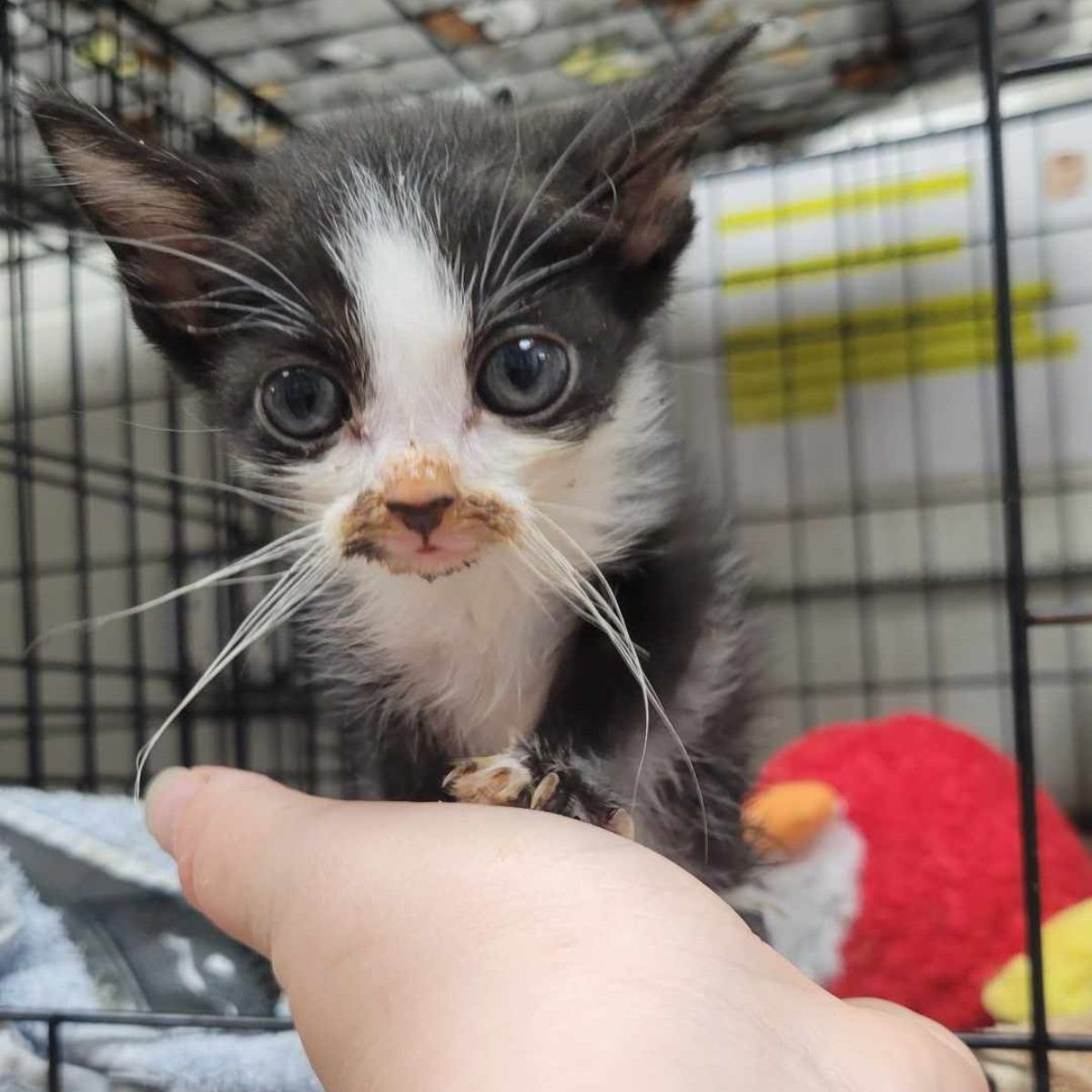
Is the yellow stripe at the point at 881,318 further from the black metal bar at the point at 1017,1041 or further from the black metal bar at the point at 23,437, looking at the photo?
the black metal bar at the point at 1017,1041

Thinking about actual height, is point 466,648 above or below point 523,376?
below

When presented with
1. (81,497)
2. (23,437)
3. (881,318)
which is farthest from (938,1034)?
(881,318)

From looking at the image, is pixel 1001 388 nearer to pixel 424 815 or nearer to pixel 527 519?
pixel 527 519

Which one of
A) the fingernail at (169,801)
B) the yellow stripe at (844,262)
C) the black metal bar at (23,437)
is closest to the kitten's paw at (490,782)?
the fingernail at (169,801)

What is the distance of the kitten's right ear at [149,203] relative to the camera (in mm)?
816

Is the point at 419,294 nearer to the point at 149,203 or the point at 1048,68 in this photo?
the point at 149,203

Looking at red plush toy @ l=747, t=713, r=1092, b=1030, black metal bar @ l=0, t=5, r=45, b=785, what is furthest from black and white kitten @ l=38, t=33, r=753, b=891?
black metal bar @ l=0, t=5, r=45, b=785

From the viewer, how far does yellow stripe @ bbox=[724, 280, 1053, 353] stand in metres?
1.95

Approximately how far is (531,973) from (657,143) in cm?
58

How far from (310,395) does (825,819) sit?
889 millimetres

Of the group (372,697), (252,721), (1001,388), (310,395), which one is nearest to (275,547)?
(310,395)

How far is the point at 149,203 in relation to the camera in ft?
2.84

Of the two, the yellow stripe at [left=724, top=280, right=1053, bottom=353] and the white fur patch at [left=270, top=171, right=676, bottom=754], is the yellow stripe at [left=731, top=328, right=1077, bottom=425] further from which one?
the white fur patch at [left=270, top=171, right=676, bottom=754]

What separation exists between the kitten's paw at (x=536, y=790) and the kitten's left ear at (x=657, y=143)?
0.41 m
